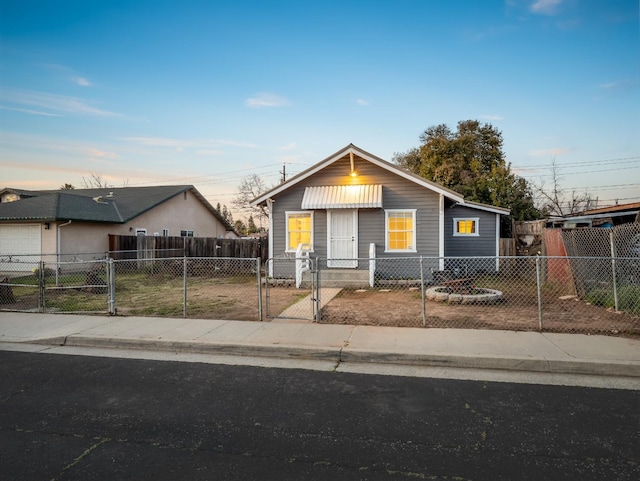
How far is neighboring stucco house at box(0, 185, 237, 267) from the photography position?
19.6 m

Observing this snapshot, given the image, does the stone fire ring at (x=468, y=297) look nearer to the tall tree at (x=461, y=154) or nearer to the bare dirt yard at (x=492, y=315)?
the bare dirt yard at (x=492, y=315)

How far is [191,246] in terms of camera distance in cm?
2181

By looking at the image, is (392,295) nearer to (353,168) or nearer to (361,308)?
(361,308)

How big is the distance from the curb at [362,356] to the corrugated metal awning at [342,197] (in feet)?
28.3

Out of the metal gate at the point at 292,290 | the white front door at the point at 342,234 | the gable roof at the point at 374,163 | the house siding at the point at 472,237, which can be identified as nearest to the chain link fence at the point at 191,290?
the metal gate at the point at 292,290

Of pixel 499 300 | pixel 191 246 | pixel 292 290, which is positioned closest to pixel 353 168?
pixel 292 290

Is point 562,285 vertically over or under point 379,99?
under

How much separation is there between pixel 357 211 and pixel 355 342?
8.96 m

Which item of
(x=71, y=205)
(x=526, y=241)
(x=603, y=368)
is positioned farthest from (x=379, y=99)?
(x=71, y=205)

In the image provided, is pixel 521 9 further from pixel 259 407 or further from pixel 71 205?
pixel 71 205

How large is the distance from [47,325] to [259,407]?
6.39 meters

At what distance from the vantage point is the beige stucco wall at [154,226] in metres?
20.5

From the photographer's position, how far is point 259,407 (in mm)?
4230

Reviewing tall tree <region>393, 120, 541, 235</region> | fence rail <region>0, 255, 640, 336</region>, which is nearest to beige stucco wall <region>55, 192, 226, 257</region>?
fence rail <region>0, 255, 640, 336</region>
